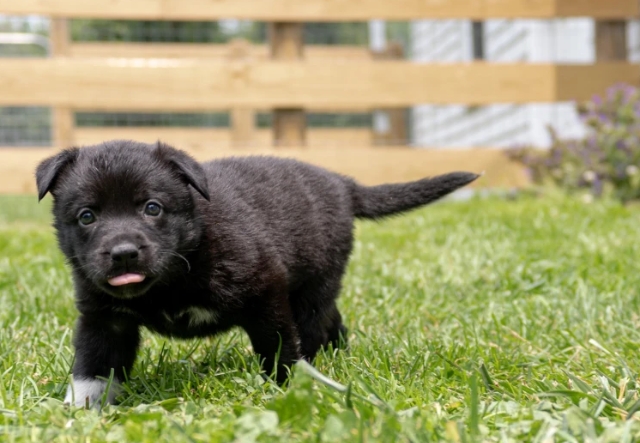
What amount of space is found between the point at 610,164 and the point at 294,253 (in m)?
4.56

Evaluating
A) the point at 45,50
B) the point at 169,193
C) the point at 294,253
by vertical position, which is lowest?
the point at 294,253

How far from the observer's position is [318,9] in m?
6.93

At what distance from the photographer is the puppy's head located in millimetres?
2123

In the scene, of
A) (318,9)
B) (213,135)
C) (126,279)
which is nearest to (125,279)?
(126,279)

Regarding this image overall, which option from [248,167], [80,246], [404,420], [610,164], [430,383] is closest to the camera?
[404,420]

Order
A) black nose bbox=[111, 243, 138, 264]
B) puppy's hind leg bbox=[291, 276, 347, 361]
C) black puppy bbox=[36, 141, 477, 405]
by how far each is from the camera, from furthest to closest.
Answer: puppy's hind leg bbox=[291, 276, 347, 361] → black puppy bbox=[36, 141, 477, 405] → black nose bbox=[111, 243, 138, 264]

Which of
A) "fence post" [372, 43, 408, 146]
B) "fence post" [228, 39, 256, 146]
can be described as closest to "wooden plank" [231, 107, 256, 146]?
"fence post" [228, 39, 256, 146]

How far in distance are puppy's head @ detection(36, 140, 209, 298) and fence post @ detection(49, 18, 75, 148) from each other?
5618mm

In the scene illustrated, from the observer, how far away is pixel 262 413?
5.49ft

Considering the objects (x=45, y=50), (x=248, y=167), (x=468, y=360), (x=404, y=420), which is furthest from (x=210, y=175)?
(x=45, y=50)

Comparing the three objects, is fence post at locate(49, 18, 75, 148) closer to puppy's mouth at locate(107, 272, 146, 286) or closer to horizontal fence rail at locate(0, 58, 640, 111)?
horizontal fence rail at locate(0, 58, 640, 111)

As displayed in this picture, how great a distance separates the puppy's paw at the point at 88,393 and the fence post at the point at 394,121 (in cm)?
730

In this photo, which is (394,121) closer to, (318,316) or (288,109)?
(288,109)

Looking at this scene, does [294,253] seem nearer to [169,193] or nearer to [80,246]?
[169,193]
